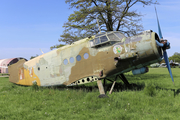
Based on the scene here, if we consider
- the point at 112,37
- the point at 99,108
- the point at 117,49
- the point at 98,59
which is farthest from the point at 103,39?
the point at 99,108

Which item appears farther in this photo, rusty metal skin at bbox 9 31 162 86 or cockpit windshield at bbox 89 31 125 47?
cockpit windshield at bbox 89 31 125 47

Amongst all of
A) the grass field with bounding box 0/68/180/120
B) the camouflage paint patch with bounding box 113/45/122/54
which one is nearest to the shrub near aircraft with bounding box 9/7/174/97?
the camouflage paint patch with bounding box 113/45/122/54

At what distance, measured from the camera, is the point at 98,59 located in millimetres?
8281

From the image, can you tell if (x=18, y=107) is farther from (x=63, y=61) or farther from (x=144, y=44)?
(x=144, y=44)

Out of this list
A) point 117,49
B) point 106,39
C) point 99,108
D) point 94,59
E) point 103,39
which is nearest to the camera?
point 99,108

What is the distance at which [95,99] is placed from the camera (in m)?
7.30

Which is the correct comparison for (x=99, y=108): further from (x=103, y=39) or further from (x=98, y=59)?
(x=103, y=39)

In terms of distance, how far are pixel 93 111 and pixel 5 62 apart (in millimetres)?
28040

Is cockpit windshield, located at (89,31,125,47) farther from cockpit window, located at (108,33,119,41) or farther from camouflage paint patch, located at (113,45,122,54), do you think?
camouflage paint patch, located at (113,45,122,54)

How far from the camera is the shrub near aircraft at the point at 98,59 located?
7.23m

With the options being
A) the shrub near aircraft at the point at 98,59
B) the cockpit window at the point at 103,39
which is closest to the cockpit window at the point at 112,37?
the shrub near aircraft at the point at 98,59

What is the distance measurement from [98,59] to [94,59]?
0.27 metres

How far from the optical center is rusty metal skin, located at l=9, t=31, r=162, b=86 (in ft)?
23.7

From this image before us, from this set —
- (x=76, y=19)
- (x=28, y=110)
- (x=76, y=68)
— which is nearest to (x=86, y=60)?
(x=76, y=68)
